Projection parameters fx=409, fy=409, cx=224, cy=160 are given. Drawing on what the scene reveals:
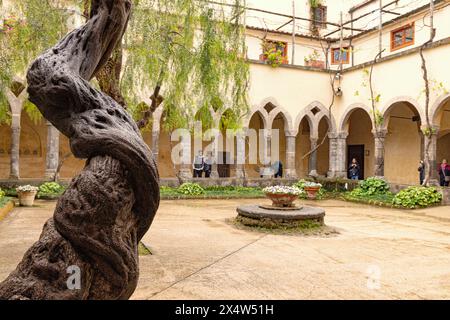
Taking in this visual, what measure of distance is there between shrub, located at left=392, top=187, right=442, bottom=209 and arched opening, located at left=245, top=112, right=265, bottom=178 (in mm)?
7807

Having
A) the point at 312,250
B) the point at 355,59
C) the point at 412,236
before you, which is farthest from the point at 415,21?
the point at 312,250

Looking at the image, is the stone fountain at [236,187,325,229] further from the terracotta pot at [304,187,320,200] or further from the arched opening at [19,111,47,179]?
the arched opening at [19,111,47,179]

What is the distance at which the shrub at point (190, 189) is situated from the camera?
13602 millimetres

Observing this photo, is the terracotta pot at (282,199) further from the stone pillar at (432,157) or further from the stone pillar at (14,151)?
the stone pillar at (14,151)

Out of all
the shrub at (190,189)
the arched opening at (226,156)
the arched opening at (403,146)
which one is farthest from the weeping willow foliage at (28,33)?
the arched opening at (403,146)

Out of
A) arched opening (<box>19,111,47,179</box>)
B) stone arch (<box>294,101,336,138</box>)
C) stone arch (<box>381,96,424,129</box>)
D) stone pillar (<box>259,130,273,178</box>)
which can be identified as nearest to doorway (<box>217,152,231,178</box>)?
stone pillar (<box>259,130,273,178</box>)

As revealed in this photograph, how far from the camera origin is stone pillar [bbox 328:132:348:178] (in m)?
16.9

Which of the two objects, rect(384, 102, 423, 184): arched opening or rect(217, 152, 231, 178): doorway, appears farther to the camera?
rect(217, 152, 231, 178): doorway

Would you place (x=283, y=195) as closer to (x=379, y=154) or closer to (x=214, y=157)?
(x=214, y=157)

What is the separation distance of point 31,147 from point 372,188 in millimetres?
13518

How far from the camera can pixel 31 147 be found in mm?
16984

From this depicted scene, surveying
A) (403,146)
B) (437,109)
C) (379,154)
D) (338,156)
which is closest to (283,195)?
(437,109)

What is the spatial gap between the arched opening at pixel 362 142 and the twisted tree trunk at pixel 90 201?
757 inches
